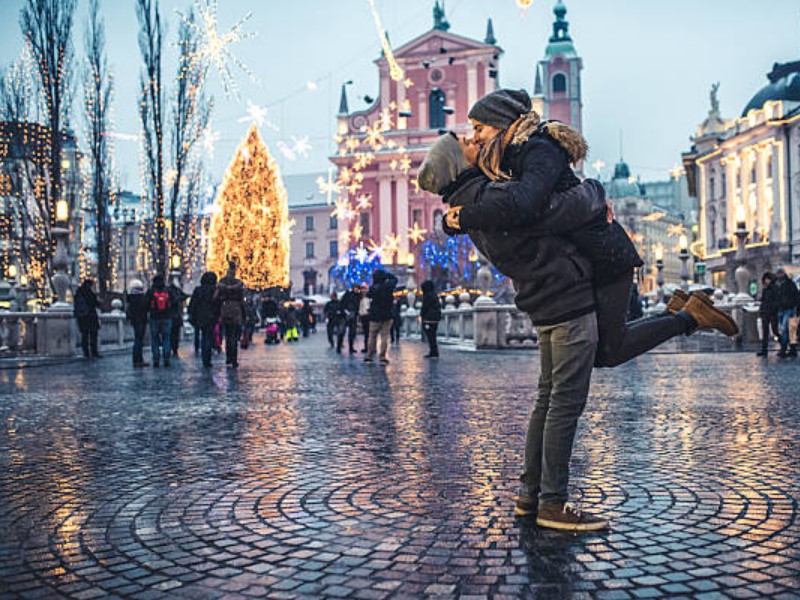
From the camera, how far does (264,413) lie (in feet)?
27.8

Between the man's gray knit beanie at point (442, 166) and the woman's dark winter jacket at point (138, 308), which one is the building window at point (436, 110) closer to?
the woman's dark winter jacket at point (138, 308)

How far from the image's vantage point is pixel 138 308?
18625mm

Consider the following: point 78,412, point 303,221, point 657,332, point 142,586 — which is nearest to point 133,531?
point 142,586

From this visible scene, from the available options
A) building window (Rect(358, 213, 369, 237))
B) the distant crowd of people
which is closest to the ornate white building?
building window (Rect(358, 213, 369, 237))

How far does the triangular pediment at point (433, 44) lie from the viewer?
68500mm

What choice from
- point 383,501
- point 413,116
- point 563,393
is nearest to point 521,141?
point 563,393

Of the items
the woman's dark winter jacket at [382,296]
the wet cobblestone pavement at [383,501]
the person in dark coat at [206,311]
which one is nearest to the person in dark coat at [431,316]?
the woman's dark winter jacket at [382,296]

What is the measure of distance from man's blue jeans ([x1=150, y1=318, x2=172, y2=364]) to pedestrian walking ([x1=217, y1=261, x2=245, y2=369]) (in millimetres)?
1410

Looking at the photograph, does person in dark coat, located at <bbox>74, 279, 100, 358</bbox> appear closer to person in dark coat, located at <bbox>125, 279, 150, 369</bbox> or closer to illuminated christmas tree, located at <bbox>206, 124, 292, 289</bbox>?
person in dark coat, located at <bbox>125, 279, 150, 369</bbox>

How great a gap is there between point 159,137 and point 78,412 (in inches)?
1013

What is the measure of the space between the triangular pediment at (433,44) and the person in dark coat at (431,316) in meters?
51.6

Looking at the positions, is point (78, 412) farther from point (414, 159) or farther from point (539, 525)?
point (414, 159)

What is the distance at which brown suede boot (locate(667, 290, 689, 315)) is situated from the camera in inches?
168

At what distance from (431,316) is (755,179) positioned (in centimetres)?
5720
